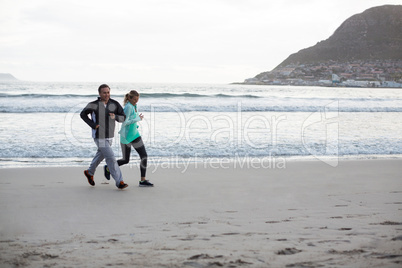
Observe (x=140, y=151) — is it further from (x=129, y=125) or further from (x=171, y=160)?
(x=171, y=160)

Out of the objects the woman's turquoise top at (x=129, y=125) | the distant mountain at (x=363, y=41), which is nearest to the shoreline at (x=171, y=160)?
the woman's turquoise top at (x=129, y=125)

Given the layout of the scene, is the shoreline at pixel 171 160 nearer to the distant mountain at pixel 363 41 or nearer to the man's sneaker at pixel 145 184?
the man's sneaker at pixel 145 184

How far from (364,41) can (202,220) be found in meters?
84.5

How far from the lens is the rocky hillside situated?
246 feet

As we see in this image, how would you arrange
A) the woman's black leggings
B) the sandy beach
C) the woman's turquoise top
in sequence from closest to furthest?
the sandy beach < the woman's turquoise top < the woman's black leggings

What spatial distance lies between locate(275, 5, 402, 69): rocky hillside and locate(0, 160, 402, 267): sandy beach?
248 feet

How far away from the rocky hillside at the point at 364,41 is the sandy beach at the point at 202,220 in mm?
75643

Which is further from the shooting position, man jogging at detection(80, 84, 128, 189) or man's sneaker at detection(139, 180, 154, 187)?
man's sneaker at detection(139, 180, 154, 187)

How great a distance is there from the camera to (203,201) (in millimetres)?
5637

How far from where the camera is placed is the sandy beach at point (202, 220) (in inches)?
132

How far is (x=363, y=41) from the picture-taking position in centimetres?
7969

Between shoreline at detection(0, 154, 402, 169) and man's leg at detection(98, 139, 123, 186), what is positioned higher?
man's leg at detection(98, 139, 123, 186)

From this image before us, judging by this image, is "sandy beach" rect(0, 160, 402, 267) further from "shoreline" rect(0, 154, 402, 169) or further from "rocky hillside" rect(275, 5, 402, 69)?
"rocky hillside" rect(275, 5, 402, 69)

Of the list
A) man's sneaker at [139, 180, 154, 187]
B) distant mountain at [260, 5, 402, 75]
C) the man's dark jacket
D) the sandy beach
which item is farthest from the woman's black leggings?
distant mountain at [260, 5, 402, 75]
